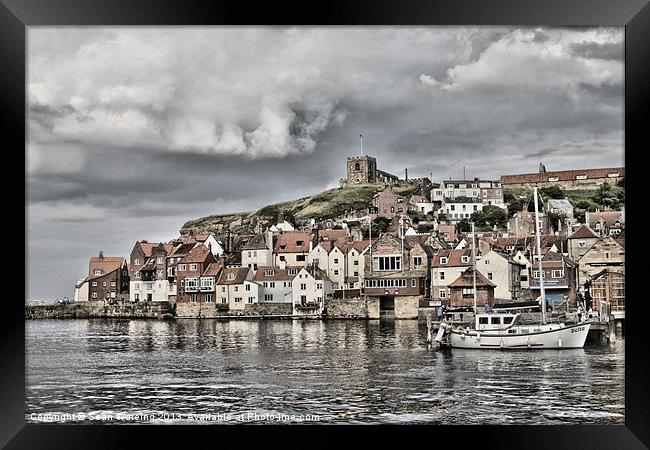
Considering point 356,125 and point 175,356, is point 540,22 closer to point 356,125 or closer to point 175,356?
point 356,125

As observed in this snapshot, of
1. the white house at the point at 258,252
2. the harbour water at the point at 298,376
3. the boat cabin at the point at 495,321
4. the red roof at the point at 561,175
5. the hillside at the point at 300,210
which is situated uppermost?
the red roof at the point at 561,175

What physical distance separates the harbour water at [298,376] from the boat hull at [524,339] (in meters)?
0.12

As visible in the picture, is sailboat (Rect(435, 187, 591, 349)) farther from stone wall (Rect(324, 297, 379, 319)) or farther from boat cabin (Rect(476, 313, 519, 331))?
stone wall (Rect(324, 297, 379, 319))

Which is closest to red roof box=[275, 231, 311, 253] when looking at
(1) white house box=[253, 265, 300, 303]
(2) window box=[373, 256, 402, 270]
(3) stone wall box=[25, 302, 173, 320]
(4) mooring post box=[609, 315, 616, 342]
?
(1) white house box=[253, 265, 300, 303]

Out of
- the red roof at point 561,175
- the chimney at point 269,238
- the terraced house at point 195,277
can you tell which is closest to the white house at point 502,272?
the red roof at point 561,175

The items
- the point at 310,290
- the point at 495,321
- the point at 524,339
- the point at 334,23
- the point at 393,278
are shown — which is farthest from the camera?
the point at 310,290

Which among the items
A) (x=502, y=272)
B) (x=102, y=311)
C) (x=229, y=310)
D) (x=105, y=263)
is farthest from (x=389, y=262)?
(x=102, y=311)

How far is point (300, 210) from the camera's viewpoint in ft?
32.5

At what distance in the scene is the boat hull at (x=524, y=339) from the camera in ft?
31.7

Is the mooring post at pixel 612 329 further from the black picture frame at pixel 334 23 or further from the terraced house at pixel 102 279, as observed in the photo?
the terraced house at pixel 102 279

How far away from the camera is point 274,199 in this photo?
9859 millimetres

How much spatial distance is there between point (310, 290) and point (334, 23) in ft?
19.1

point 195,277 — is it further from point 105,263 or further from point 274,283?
point 105,263

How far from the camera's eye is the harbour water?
23.5 feet
